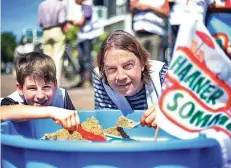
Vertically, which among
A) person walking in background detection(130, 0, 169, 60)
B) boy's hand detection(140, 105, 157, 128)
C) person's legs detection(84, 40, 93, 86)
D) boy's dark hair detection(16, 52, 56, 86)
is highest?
person walking in background detection(130, 0, 169, 60)

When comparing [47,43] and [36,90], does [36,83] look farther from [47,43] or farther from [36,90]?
[47,43]

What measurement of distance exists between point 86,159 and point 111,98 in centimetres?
78

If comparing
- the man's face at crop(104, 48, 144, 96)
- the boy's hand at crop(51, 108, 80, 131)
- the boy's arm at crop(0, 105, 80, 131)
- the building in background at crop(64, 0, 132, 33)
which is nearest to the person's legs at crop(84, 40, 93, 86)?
the man's face at crop(104, 48, 144, 96)

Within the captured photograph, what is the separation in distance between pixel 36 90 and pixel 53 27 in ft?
8.03

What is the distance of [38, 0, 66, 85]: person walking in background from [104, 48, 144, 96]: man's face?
2.35 meters

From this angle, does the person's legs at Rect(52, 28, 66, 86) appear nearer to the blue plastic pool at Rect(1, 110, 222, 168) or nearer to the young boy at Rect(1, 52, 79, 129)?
the young boy at Rect(1, 52, 79, 129)

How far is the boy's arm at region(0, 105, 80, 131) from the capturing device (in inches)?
46.2

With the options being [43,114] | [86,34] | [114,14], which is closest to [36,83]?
[43,114]

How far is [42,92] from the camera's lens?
162 cm

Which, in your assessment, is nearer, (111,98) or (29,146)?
(29,146)

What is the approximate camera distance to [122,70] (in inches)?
59.8

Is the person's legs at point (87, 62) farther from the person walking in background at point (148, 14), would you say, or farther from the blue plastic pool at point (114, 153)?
the blue plastic pool at point (114, 153)

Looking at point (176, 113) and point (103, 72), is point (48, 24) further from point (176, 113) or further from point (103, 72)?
point (176, 113)

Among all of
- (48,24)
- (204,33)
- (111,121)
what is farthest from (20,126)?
(48,24)
